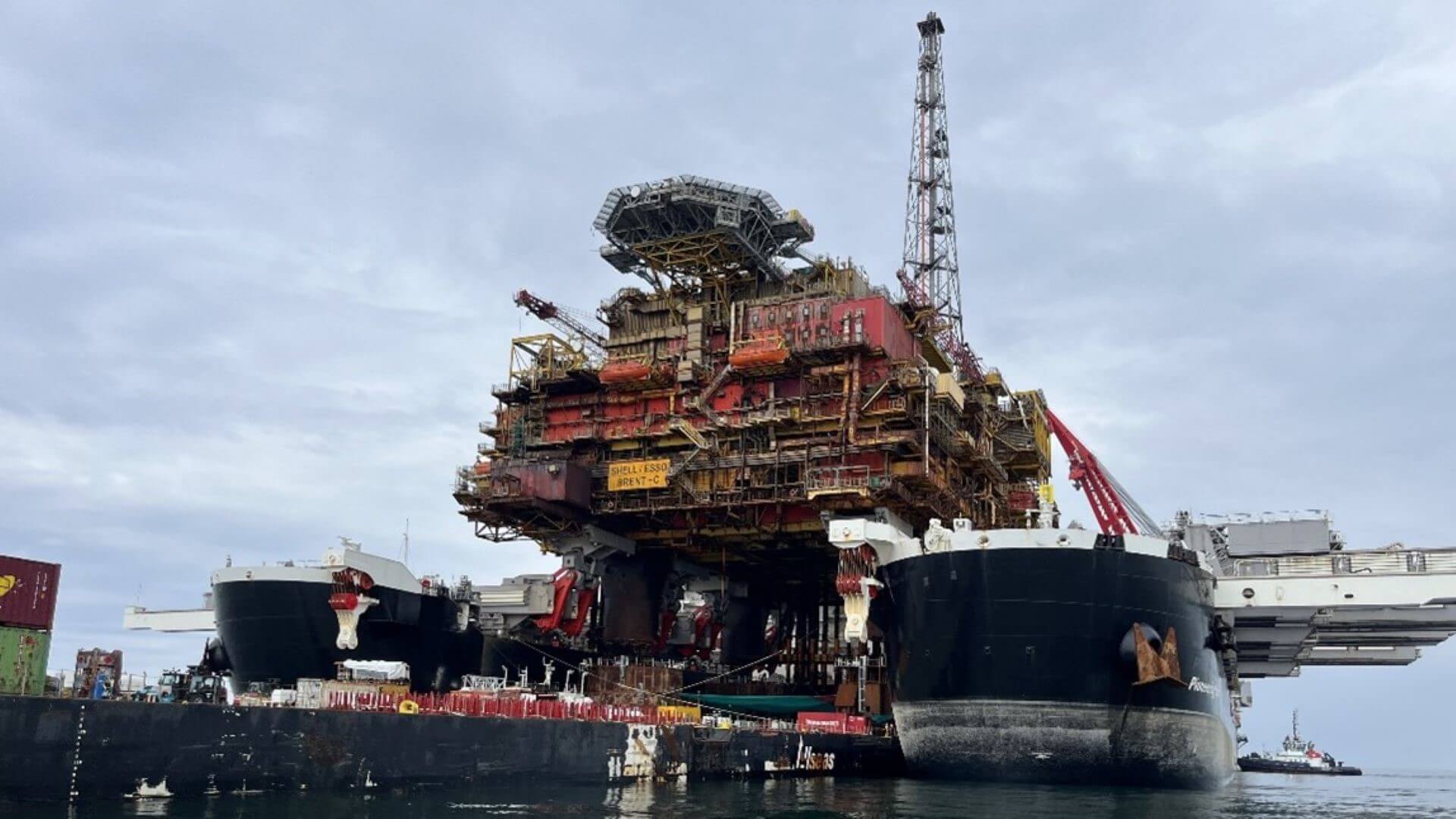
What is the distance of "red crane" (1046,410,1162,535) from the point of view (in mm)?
63938

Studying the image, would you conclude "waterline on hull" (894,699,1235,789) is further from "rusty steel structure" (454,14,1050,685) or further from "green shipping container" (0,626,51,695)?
"green shipping container" (0,626,51,695)

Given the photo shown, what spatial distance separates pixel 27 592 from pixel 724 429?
3002cm

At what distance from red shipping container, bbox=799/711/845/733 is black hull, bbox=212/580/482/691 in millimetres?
16551

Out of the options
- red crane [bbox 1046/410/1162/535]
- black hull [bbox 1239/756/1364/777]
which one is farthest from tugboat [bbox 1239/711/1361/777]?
red crane [bbox 1046/410/1162/535]

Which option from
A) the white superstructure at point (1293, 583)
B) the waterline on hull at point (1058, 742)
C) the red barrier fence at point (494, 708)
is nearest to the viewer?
the red barrier fence at point (494, 708)

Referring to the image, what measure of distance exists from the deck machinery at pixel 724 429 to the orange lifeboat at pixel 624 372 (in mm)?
162

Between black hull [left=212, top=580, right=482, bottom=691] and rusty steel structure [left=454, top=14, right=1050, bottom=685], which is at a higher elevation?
rusty steel structure [left=454, top=14, right=1050, bottom=685]

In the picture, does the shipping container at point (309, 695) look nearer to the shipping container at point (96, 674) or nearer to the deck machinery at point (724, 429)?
the shipping container at point (96, 674)

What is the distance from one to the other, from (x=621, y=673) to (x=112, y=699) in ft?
96.1

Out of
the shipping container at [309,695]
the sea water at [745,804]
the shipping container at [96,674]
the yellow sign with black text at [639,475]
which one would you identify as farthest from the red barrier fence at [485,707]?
the yellow sign with black text at [639,475]

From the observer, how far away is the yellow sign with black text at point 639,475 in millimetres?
51438

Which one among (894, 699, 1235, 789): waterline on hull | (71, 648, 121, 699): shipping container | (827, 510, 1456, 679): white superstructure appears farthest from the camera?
(827, 510, 1456, 679): white superstructure

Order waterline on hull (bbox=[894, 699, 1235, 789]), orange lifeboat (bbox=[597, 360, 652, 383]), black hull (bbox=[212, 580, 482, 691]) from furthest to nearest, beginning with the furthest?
orange lifeboat (bbox=[597, 360, 652, 383])
black hull (bbox=[212, 580, 482, 691])
waterline on hull (bbox=[894, 699, 1235, 789])

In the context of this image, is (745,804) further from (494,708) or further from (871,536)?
(871,536)
